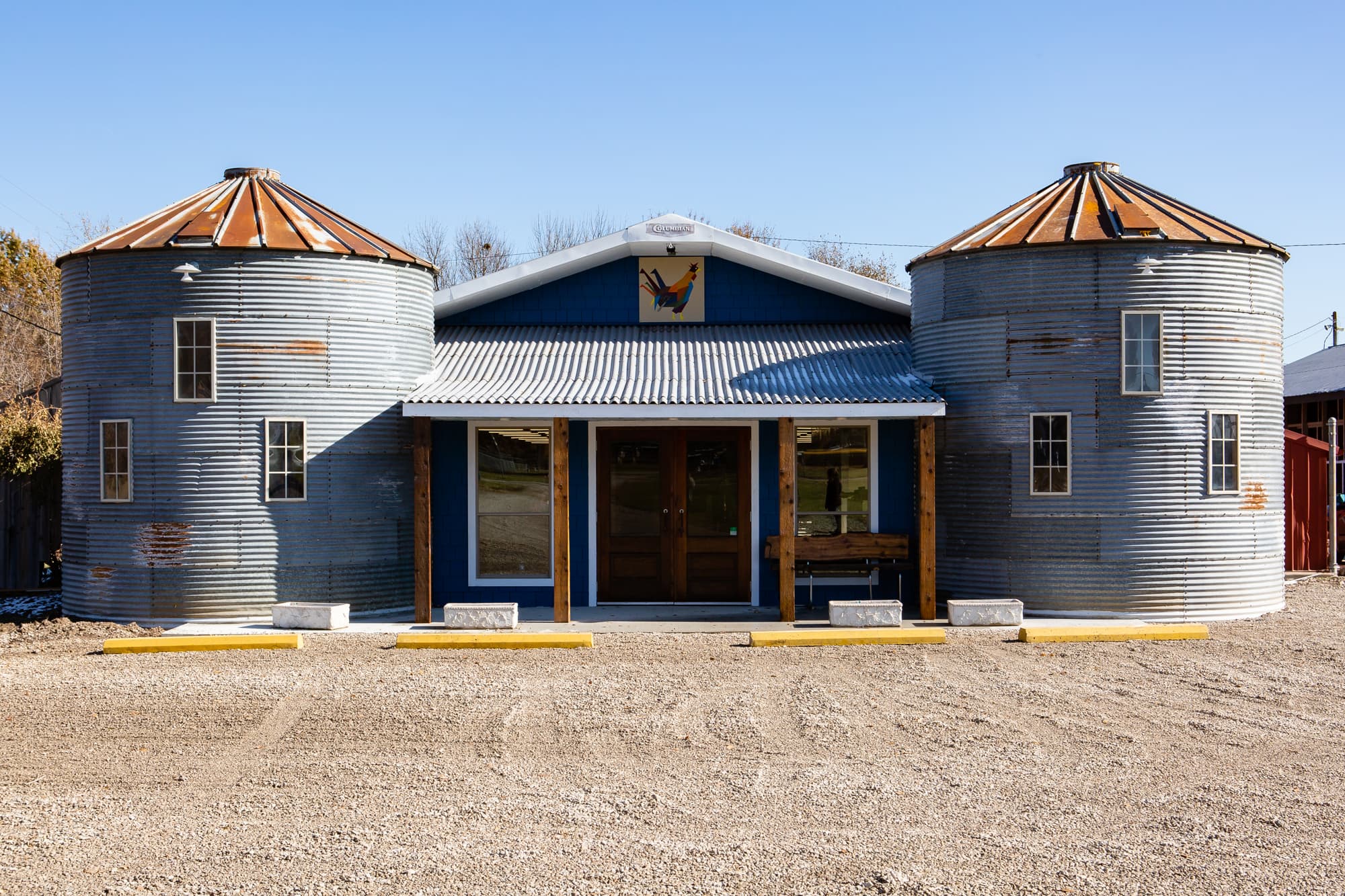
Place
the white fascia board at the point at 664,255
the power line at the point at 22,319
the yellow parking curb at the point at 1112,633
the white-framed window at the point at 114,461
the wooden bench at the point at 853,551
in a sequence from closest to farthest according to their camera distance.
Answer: the yellow parking curb at the point at 1112,633 < the white-framed window at the point at 114,461 < the wooden bench at the point at 853,551 < the white fascia board at the point at 664,255 < the power line at the point at 22,319

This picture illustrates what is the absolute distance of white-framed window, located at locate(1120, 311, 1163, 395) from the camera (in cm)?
1385

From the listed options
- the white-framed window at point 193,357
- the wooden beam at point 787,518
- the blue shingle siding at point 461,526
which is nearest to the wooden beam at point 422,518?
the blue shingle siding at point 461,526

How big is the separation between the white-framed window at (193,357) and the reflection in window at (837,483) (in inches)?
273

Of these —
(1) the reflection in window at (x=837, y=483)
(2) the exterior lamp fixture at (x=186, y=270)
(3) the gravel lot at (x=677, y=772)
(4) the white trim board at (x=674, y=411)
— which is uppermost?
(2) the exterior lamp fixture at (x=186, y=270)

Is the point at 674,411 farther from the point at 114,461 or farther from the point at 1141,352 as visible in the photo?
the point at 114,461

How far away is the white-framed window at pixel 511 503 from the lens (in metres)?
15.0

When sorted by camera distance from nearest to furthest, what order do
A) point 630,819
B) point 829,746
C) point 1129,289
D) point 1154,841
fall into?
1. point 1154,841
2. point 630,819
3. point 829,746
4. point 1129,289

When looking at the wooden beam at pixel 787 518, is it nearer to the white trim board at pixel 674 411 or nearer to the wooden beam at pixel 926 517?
the white trim board at pixel 674 411

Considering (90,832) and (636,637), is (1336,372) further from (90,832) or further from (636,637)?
(90,832)

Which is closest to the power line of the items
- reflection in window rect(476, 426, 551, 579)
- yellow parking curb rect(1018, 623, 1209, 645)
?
reflection in window rect(476, 426, 551, 579)

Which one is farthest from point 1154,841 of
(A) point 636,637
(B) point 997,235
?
(B) point 997,235

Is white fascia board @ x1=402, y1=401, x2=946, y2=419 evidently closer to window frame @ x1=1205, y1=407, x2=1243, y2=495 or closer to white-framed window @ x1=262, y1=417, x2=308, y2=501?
white-framed window @ x1=262, y1=417, x2=308, y2=501

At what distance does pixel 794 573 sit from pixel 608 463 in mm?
2615

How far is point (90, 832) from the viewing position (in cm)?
639
